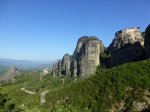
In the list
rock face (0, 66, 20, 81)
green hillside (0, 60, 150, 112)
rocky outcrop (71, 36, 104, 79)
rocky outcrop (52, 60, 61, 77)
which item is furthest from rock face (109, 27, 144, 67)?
rock face (0, 66, 20, 81)

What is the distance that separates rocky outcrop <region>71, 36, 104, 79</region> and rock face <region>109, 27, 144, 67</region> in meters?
9.06

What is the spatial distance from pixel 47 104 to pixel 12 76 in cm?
12352

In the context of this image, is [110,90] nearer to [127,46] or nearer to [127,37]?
[127,46]

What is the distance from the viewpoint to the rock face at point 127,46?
87.2 metres

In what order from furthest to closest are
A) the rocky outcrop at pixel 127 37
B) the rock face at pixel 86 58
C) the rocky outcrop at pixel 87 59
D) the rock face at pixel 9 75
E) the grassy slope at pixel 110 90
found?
1. the rock face at pixel 9 75
2. the rock face at pixel 86 58
3. the rocky outcrop at pixel 87 59
4. the rocky outcrop at pixel 127 37
5. the grassy slope at pixel 110 90

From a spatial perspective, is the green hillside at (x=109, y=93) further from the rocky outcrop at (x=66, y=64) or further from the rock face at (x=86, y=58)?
the rocky outcrop at (x=66, y=64)

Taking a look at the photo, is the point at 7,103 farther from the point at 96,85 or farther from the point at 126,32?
the point at 126,32

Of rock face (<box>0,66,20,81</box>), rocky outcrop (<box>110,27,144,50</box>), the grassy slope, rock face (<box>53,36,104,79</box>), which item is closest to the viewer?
the grassy slope

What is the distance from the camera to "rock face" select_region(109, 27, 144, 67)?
286 ft

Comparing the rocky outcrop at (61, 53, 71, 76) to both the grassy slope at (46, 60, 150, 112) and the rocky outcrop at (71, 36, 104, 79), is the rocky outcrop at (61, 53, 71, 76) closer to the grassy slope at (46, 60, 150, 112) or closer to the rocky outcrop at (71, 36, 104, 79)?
the rocky outcrop at (71, 36, 104, 79)

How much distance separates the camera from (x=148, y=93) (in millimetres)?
61312

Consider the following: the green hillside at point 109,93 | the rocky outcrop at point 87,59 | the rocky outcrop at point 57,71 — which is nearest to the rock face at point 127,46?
the rocky outcrop at point 87,59

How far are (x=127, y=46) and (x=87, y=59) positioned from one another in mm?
22096

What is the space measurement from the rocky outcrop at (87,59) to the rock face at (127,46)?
906 cm
